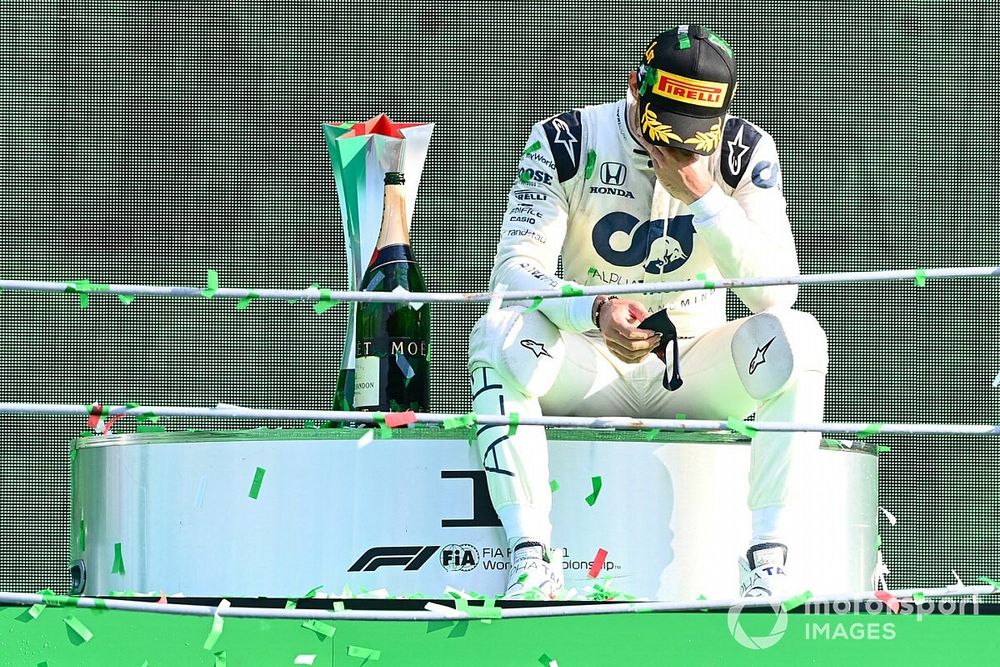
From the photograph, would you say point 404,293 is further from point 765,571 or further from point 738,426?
point 765,571

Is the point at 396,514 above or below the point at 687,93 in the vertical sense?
below

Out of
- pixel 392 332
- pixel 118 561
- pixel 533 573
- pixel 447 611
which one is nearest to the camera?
pixel 447 611

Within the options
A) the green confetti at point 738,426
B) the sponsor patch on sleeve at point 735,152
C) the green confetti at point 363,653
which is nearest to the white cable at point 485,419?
the green confetti at point 738,426

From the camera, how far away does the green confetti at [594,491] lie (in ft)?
5.68

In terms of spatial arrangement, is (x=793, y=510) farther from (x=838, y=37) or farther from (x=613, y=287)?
(x=838, y=37)

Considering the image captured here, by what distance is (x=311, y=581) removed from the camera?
5.58ft

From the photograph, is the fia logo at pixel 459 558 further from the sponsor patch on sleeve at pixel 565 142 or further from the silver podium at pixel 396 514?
the sponsor patch on sleeve at pixel 565 142

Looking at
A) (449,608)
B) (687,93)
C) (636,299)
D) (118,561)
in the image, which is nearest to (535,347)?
(636,299)

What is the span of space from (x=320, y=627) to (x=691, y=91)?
2.29 ft

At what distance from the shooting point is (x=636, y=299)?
6.22 ft

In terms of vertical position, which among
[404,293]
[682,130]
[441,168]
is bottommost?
[404,293]

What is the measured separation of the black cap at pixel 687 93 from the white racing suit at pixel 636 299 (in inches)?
3.4

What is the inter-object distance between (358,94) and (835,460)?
6.07ft

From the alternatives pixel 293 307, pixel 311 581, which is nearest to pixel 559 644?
pixel 311 581
